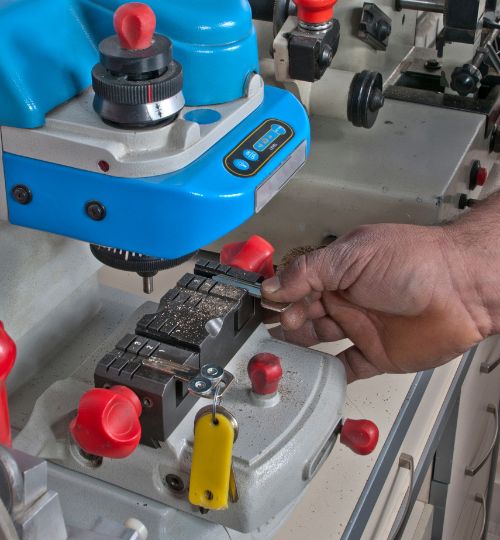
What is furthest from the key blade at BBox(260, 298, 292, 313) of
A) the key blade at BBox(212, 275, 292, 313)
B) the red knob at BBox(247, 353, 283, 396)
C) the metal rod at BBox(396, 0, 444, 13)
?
the metal rod at BBox(396, 0, 444, 13)

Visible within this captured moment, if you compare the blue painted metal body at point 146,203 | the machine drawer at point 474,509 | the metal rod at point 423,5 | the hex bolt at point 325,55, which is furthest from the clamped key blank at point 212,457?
the machine drawer at point 474,509

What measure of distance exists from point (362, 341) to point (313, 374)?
27 centimetres

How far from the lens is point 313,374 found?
0.94 meters

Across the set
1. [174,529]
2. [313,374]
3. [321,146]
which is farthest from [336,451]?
[321,146]

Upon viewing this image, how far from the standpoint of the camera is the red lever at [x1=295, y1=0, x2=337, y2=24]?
1197 millimetres

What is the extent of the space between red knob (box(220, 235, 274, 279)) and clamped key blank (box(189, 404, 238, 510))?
0.91ft

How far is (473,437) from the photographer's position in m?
1.77

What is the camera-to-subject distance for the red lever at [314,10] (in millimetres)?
1197

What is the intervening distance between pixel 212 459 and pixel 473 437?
1.11 meters

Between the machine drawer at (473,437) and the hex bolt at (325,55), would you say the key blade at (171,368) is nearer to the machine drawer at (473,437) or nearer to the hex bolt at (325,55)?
the hex bolt at (325,55)

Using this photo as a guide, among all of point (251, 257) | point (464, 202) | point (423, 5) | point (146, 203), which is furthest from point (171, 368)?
point (423, 5)

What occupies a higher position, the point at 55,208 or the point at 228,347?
the point at 55,208

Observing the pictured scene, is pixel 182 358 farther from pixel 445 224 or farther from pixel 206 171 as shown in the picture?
pixel 445 224

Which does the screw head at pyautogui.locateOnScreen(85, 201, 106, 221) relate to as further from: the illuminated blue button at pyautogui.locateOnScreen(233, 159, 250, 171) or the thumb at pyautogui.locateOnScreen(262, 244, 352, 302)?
the thumb at pyautogui.locateOnScreen(262, 244, 352, 302)
